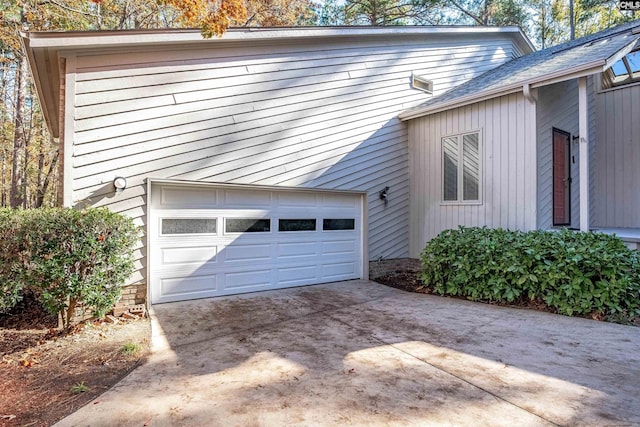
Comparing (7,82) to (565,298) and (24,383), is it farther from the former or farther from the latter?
(565,298)

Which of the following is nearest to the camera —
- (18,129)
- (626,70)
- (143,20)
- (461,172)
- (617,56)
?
(617,56)

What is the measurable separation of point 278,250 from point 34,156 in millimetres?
15680

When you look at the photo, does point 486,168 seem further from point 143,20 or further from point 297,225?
point 143,20

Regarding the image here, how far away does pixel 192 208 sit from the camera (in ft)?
18.6

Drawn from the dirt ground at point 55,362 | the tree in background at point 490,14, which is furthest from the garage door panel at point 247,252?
the tree in background at point 490,14

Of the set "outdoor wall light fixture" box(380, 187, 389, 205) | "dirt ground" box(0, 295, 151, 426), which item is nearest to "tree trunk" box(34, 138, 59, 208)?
"dirt ground" box(0, 295, 151, 426)

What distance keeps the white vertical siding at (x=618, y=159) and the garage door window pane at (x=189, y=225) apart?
857cm

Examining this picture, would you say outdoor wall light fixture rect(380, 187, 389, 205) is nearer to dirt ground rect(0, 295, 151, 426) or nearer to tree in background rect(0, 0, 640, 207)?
dirt ground rect(0, 295, 151, 426)

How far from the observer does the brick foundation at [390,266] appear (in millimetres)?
7621

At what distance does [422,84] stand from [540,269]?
17.5 ft

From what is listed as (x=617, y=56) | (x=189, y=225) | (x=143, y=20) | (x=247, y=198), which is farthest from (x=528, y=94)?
(x=143, y=20)

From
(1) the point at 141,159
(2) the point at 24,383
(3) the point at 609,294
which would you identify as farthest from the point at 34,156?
(3) the point at 609,294

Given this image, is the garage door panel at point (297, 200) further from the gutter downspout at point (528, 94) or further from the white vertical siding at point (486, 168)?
the gutter downspout at point (528, 94)

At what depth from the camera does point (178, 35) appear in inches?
210
